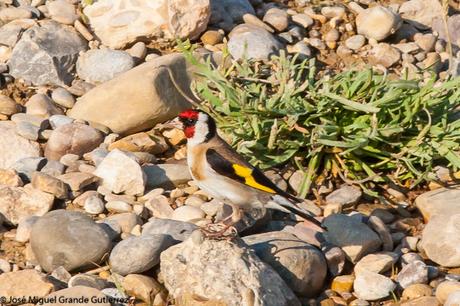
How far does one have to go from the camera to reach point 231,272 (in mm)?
5863

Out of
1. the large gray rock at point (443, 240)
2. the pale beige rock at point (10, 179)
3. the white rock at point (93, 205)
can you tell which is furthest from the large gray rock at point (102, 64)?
the large gray rock at point (443, 240)

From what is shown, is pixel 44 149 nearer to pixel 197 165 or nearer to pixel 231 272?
pixel 197 165

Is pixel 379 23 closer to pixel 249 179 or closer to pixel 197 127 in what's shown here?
pixel 197 127

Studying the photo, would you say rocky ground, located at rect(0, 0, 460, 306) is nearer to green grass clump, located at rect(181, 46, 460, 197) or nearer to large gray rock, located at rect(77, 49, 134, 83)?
large gray rock, located at rect(77, 49, 134, 83)

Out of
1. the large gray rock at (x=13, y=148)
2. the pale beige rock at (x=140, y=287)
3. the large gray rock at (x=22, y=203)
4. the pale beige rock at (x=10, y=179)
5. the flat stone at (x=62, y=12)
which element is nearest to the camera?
the pale beige rock at (x=140, y=287)

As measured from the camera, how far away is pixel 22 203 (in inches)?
272

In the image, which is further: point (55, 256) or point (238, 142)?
point (238, 142)

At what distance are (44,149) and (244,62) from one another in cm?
184

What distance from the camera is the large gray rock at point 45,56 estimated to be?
865 centimetres

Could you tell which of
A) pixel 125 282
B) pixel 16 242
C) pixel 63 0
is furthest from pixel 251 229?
pixel 63 0

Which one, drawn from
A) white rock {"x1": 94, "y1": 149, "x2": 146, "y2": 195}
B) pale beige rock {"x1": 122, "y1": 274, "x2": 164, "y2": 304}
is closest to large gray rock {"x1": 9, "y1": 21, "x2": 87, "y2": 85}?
white rock {"x1": 94, "y1": 149, "x2": 146, "y2": 195}

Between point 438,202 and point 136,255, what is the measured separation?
2.49 m

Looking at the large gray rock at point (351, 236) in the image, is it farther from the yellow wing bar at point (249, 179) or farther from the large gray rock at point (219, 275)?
the large gray rock at point (219, 275)

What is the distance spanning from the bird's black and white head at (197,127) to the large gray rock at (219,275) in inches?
35.9
